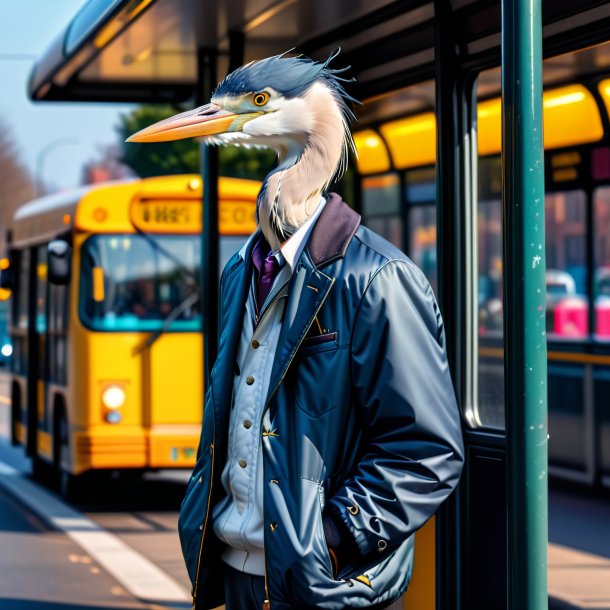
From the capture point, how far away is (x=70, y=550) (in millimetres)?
7539

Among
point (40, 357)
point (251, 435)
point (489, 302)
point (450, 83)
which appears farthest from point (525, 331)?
point (489, 302)

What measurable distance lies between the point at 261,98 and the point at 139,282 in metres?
7.01

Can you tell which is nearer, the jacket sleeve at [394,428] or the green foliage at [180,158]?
the jacket sleeve at [394,428]

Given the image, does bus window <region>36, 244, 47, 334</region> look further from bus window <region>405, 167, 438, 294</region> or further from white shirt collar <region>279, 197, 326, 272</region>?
white shirt collar <region>279, 197, 326, 272</region>

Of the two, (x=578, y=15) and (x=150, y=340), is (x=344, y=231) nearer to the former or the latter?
(x=578, y=15)

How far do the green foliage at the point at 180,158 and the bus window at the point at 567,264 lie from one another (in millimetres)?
9722

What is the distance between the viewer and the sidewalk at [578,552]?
5.97 meters

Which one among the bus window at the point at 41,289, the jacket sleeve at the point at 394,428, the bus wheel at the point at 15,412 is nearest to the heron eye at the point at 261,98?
the jacket sleeve at the point at 394,428

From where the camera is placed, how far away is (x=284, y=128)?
2.44 meters

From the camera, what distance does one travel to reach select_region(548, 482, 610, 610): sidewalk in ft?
19.6

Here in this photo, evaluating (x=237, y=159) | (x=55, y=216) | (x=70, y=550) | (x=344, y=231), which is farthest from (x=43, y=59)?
(x=237, y=159)

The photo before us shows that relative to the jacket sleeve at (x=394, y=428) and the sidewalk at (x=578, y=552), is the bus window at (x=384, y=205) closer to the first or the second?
the sidewalk at (x=578, y=552)

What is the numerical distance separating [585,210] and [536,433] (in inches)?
265

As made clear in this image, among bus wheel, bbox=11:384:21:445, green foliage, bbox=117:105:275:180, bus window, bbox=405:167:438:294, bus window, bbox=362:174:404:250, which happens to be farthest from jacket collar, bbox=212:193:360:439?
green foliage, bbox=117:105:275:180
